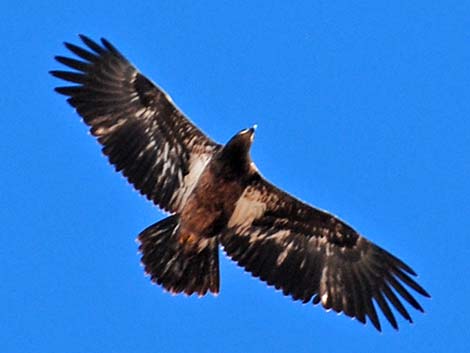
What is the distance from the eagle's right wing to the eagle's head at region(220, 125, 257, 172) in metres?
0.35

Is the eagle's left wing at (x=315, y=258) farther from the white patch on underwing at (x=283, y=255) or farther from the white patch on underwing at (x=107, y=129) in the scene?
the white patch on underwing at (x=107, y=129)

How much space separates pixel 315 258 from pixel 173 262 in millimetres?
1970

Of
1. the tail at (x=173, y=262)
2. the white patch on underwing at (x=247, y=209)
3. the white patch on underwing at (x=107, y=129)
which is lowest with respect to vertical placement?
the tail at (x=173, y=262)

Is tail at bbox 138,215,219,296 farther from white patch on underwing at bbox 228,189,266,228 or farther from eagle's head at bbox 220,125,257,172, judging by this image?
eagle's head at bbox 220,125,257,172

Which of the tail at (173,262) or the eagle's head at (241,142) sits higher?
the eagle's head at (241,142)

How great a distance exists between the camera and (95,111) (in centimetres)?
1877

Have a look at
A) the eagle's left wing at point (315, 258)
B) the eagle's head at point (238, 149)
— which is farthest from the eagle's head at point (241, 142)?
the eagle's left wing at point (315, 258)

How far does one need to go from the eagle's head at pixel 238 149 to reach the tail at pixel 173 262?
38.3 inches

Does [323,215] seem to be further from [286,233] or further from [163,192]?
[163,192]

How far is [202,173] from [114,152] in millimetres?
1082

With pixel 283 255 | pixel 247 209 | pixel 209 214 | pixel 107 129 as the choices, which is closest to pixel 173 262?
pixel 209 214

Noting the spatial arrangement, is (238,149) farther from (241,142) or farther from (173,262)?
(173,262)

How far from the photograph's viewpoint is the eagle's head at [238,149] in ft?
60.4

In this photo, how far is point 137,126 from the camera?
62.5 ft
